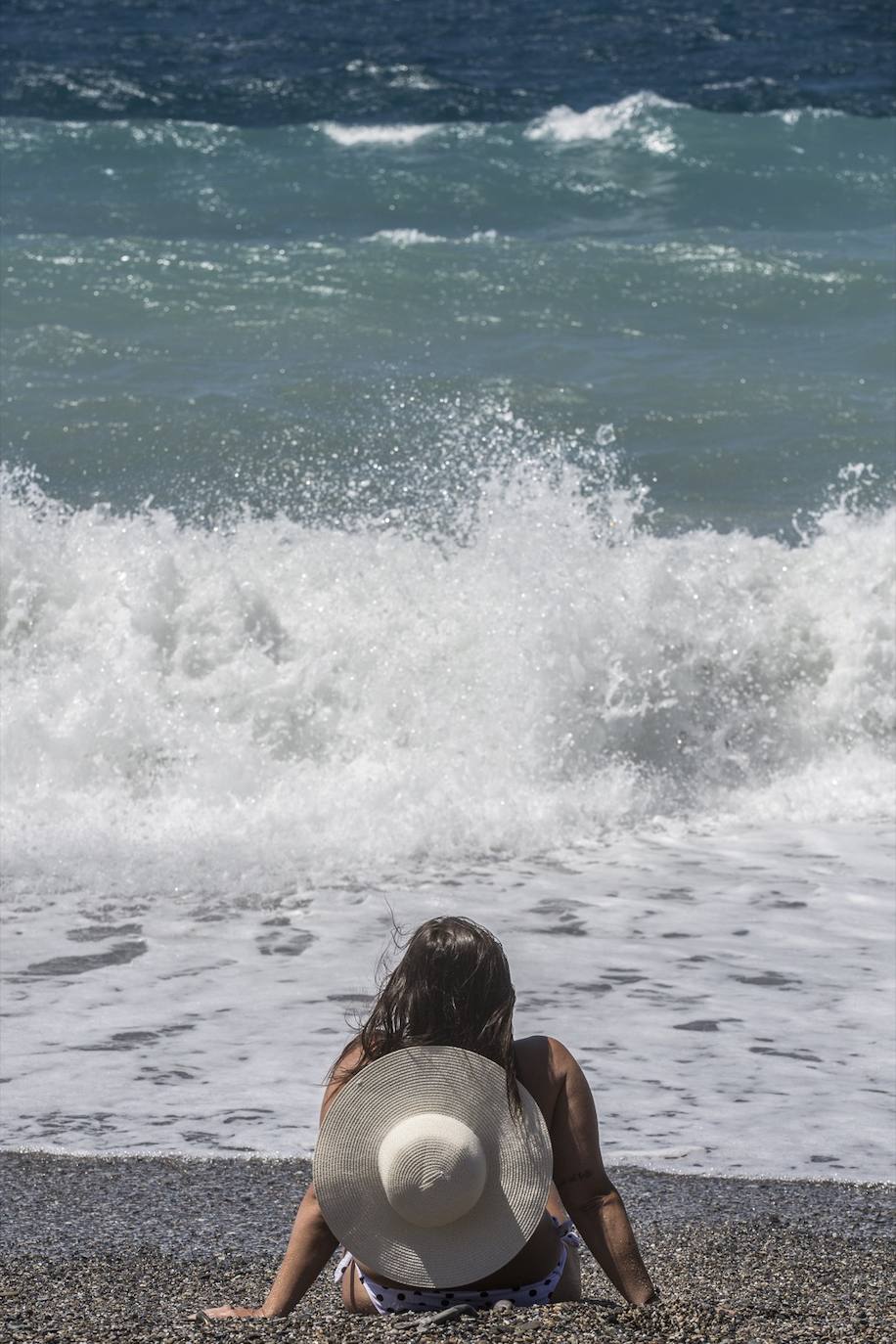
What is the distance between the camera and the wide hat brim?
2.98 m

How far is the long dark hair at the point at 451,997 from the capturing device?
3.08 meters

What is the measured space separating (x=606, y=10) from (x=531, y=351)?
60.1 ft

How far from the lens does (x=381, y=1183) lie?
2.98 m

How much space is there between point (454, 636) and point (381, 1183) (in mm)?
6510

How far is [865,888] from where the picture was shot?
7125 mm

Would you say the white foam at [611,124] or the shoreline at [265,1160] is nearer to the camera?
the shoreline at [265,1160]

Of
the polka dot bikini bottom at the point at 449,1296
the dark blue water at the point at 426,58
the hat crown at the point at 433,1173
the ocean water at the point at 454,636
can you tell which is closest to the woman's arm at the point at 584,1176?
the polka dot bikini bottom at the point at 449,1296

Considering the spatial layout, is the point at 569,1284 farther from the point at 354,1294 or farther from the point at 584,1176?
the point at 354,1294

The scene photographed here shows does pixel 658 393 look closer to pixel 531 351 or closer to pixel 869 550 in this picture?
pixel 531 351

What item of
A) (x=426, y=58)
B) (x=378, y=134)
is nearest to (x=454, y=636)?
(x=378, y=134)

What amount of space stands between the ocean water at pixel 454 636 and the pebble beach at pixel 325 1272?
0.25m

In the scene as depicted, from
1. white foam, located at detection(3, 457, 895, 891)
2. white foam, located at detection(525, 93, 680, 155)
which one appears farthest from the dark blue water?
white foam, located at detection(3, 457, 895, 891)

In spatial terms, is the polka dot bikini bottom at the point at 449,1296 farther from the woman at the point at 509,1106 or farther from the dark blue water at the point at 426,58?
the dark blue water at the point at 426,58

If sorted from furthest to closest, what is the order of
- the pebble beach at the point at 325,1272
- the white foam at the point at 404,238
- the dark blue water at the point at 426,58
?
the dark blue water at the point at 426,58, the white foam at the point at 404,238, the pebble beach at the point at 325,1272
